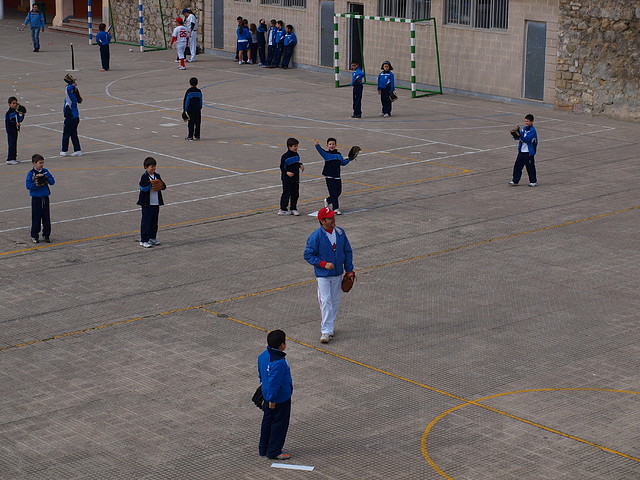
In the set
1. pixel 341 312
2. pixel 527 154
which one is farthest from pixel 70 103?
pixel 341 312

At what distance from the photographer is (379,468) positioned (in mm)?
11406

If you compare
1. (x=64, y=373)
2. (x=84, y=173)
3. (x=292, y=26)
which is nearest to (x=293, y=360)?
(x=64, y=373)

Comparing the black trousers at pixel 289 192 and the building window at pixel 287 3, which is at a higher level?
the building window at pixel 287 3

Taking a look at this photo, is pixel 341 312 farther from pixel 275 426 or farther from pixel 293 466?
pixel 293 466

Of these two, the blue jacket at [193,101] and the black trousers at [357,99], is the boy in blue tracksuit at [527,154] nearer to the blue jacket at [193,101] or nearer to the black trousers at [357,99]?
the black trousers at [357,99]

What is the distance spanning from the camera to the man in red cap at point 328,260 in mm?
14984

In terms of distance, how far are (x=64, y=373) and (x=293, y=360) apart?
296 centimetres

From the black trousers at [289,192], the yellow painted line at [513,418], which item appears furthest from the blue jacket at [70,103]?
the yellow painted line at [513,418]

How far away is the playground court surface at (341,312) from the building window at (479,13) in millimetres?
6350

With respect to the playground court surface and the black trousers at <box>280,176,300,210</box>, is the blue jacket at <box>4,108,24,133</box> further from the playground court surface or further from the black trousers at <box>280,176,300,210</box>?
the black trousers at <box>280,176,300,210</box>

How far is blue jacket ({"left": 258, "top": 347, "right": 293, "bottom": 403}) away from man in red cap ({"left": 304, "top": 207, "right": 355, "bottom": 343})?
3534 millimetres

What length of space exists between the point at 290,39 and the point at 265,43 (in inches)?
72.6

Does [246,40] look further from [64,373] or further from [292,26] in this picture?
[64,373]

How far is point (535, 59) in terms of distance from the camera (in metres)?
35.3
